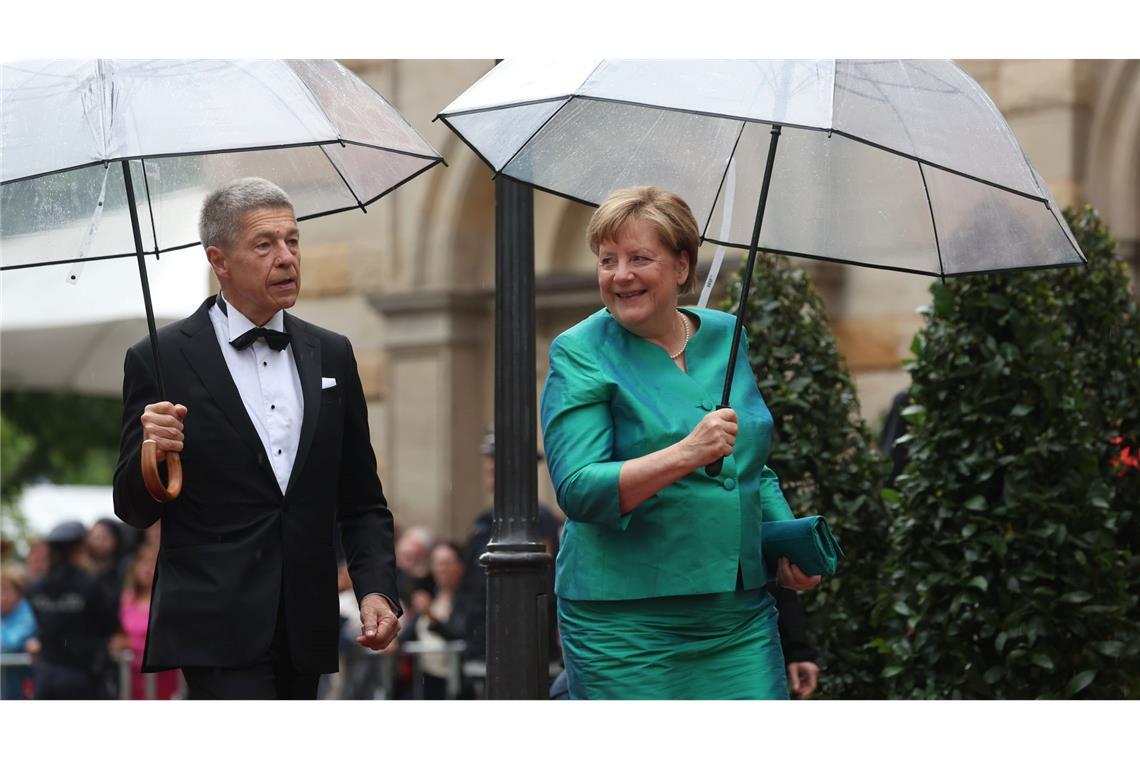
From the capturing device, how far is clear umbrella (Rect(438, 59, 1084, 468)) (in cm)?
447

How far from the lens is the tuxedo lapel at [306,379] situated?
4.57 meters

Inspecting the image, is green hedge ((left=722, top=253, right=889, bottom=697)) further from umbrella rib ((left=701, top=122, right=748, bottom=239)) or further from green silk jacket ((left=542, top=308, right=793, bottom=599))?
green silk jacket ((left=542, top=308, right=793, bottom=599))

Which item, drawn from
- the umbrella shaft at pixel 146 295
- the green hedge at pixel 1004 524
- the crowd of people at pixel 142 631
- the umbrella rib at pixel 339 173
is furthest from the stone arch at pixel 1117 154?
the umbrella shaft at pixel 146 295

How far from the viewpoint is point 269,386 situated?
4629mm

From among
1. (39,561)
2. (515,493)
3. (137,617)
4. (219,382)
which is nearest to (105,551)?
(39,561)

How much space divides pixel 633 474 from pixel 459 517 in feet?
36.3

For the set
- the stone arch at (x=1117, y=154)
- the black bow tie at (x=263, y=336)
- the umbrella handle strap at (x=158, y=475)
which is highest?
the stone arch at (x=1117, y=154)

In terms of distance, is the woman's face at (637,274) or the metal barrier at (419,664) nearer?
the woman's face at (637,274)

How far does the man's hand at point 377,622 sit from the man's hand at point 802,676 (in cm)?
199

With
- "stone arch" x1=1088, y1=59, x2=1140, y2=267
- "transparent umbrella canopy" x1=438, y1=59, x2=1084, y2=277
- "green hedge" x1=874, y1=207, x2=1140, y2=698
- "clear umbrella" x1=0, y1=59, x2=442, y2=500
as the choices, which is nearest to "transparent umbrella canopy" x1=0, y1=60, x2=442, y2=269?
"clear umbrella" x1=0, y1=59, x2=442, y2=500

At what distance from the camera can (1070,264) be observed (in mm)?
5211

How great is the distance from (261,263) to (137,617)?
9479mm

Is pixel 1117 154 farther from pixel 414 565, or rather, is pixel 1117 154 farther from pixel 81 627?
pixel 81 627

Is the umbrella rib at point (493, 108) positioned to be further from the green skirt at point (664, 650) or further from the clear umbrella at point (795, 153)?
the green skirt at point (664, 650)
